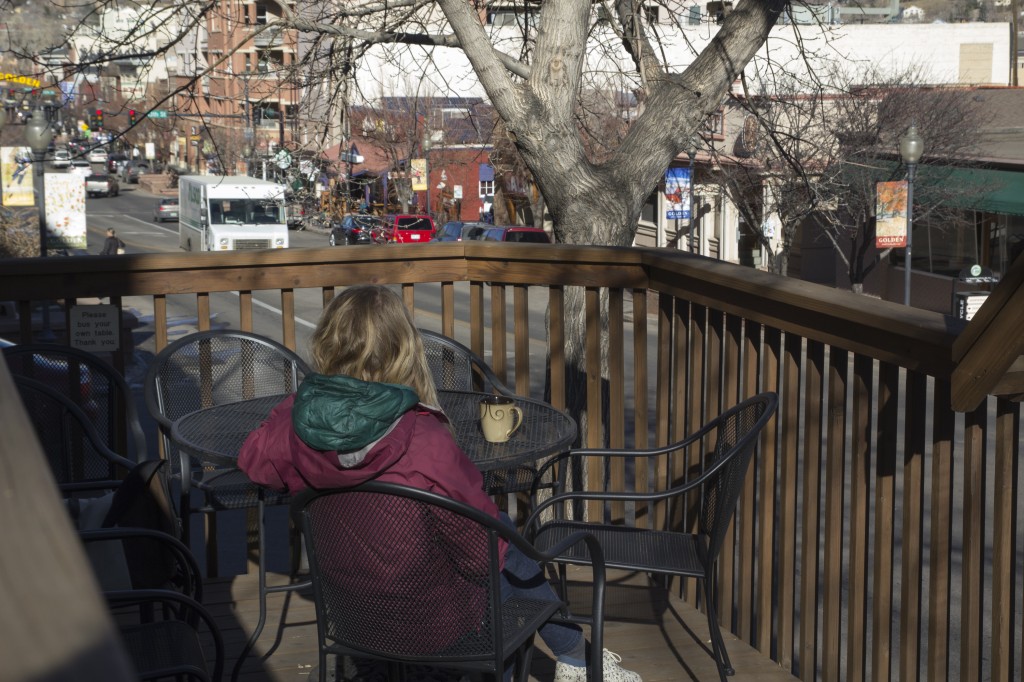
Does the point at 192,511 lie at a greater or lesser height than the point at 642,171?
lesser

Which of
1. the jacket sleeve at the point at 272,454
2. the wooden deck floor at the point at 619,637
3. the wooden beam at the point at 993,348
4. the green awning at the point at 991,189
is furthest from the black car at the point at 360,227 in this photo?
the wooden beam at the point at 993,348

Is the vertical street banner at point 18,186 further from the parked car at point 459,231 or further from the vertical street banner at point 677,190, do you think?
the vertical street banner at point 677,190

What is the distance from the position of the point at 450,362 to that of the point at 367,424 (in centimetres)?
209

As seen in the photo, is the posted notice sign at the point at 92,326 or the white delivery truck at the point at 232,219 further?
the white delivery truck at the point at 232,219

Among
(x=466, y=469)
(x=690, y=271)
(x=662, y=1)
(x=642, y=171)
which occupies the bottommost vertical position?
(x=466, y=469)

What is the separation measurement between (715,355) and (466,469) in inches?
65.5

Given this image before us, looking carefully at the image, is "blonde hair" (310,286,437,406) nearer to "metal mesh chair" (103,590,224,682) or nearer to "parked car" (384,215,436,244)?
"metal mesh chair" (103,590,224,682)

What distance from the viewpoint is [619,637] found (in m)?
4.09

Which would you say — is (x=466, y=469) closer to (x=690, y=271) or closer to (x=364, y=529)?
(x=364, y=529)

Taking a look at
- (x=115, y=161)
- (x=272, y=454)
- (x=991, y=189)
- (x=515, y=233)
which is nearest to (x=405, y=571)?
(x=272, y=454)

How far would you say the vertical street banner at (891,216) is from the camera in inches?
792

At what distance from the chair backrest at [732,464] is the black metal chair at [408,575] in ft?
2.67

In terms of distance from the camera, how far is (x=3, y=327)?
17516 millimetres

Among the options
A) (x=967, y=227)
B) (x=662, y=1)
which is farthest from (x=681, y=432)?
(x=967, y=227)
